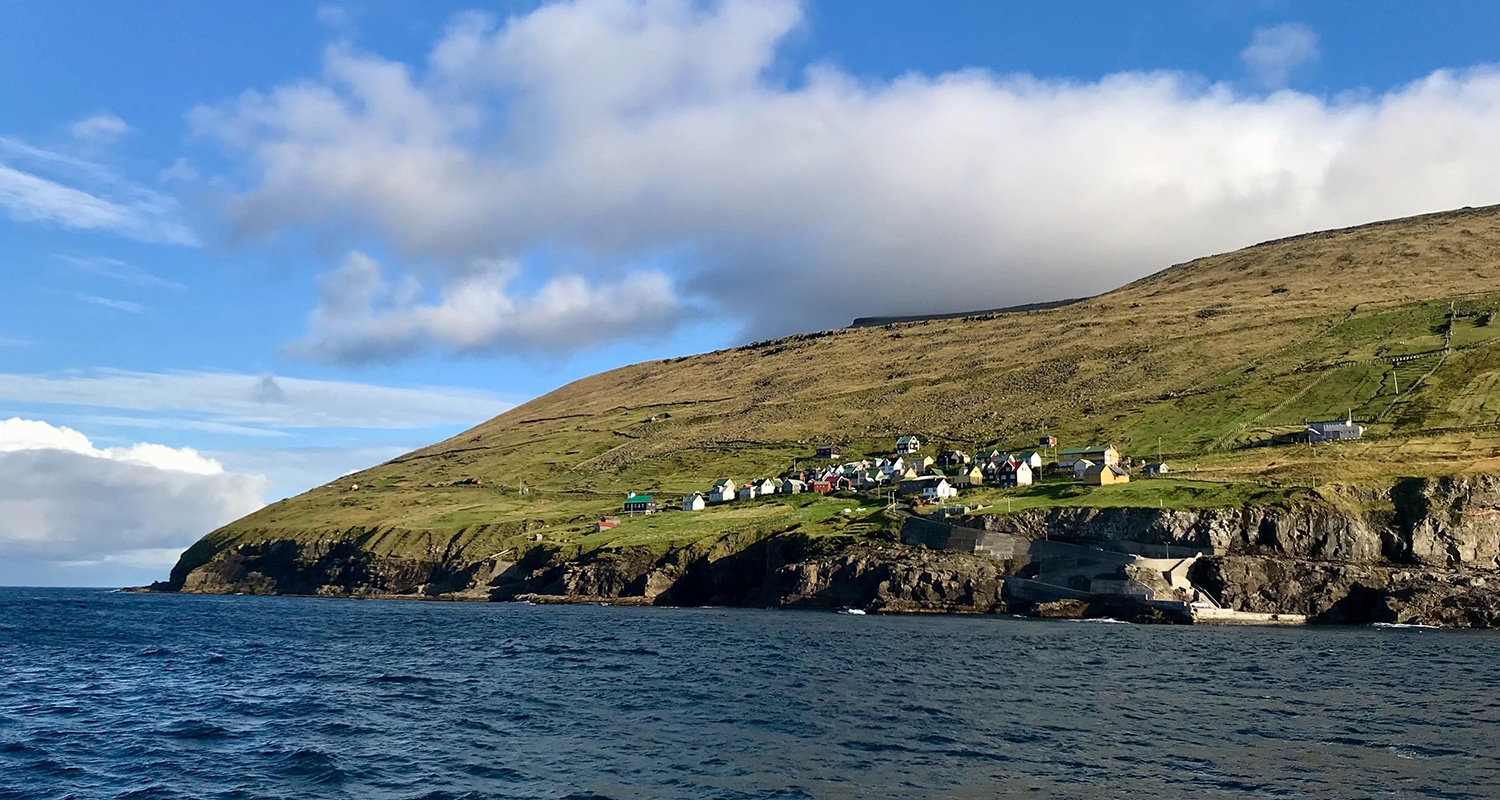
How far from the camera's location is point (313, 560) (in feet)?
649

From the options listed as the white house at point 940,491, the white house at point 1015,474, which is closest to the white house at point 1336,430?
the white house at point 1015,474

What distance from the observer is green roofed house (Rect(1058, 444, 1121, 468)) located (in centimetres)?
15688

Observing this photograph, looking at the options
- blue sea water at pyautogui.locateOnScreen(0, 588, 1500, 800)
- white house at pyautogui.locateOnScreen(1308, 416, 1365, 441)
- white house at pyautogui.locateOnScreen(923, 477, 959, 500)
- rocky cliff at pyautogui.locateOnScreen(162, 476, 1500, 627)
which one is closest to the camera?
blue sea water at pyautogui.locateOnScreen(0, 588, 1500, 800)

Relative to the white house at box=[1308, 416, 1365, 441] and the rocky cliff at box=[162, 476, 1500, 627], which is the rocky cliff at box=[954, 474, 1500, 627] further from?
the white house at box=[1308, 416, 1365, 441]

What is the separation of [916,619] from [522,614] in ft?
148

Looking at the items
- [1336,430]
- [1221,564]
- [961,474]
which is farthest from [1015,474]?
[1221,564]

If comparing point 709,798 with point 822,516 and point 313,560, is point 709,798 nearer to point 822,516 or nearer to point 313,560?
point 822,516

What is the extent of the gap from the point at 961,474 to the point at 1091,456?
22011 millimetres

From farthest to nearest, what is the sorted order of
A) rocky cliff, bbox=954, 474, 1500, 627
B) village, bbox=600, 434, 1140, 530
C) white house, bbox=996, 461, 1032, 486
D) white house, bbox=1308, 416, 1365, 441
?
1. white house, bbox=996, 461, 1032, 486
2. village, bbox=600, 434, 1140, 530
3. white house, bbox=1308, 416, 1365, 441
4. rocky cliff, bbox=954, 474, 1500, 627

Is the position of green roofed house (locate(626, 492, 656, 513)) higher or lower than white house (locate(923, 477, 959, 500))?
higher

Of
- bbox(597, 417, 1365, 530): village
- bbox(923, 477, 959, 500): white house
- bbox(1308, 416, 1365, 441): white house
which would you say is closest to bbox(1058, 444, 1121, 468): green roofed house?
bbox(597, 417, 1365, 530): village

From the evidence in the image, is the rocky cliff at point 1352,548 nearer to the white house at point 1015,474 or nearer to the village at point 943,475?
the village at point 943,475

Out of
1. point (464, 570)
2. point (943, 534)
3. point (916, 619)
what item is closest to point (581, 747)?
point (916, 619)

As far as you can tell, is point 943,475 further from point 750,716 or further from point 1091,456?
point 750,716
